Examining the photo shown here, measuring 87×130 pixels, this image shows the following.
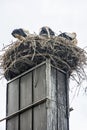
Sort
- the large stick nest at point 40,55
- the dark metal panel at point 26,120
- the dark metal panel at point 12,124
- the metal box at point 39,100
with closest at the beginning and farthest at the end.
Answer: the metal box at point 39,100, the dark metal panel at point 26,120, the dark metal panel at point 12,124, the large stick nest at point 40,55

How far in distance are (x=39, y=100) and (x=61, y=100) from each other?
0.57 metres

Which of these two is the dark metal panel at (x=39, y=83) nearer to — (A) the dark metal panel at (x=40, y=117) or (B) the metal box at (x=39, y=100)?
(B) the metal box at (x=39, y=100)

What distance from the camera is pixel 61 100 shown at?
1171 cm

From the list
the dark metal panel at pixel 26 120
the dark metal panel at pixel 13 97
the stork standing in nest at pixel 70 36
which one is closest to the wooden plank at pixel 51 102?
the dark metal panel at pixel 26 120

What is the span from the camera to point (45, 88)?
37.3 ft

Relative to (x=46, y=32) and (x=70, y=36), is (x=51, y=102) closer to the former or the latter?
(x=46, y=32)

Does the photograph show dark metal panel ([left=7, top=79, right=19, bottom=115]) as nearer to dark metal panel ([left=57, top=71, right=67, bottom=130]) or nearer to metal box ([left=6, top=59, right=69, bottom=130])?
metal box ([left=6, top=59, right=69, bottom=130])

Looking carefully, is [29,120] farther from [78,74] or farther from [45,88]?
[78,74]

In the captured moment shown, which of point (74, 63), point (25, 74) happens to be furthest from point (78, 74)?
point (25, 74)

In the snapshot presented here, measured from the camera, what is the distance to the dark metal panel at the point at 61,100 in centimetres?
1138

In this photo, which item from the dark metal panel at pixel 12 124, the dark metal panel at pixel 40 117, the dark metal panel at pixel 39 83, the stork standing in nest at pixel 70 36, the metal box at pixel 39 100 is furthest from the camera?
the stork standing in nest at pixel 70 36

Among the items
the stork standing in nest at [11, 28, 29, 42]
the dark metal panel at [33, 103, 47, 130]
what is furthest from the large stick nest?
the dark metal panel at [33, 103, 47, 130]

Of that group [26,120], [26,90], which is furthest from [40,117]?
[26,90]

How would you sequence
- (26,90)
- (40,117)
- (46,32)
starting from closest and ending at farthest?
1. (40,117)
2. (26,90)
3. (46,32)
